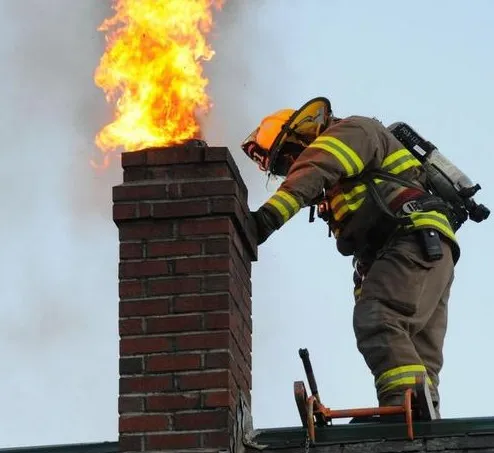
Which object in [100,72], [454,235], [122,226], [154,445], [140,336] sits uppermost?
[100,72]

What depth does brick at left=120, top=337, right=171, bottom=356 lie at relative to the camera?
6.83 m

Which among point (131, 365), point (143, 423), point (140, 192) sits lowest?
point (143, 423)

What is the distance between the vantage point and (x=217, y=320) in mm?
6836

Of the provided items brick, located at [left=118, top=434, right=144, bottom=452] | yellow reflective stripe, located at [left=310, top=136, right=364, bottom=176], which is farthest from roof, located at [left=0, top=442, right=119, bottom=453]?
yellow reflective stripe, located at [left=310, top=136, right=364, bottom=176]

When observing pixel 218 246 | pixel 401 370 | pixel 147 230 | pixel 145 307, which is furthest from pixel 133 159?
pixel 401 370

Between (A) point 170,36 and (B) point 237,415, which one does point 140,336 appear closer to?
(B) point 237,415

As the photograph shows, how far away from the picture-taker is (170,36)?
8.23 m

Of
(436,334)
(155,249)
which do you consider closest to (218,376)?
(155,249)

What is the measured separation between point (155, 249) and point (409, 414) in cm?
135

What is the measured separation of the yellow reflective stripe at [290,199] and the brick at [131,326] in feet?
3.96

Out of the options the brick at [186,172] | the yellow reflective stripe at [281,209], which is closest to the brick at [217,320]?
the brick at [186,172]

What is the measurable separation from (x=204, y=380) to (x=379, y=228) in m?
2.12

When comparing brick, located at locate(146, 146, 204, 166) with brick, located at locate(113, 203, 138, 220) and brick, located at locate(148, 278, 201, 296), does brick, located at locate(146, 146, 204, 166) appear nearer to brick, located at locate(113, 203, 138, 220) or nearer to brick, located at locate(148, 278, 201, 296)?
brick, located at locate(113, 203, 138, 220)

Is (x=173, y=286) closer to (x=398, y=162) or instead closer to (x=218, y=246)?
(x=218, y=246)
